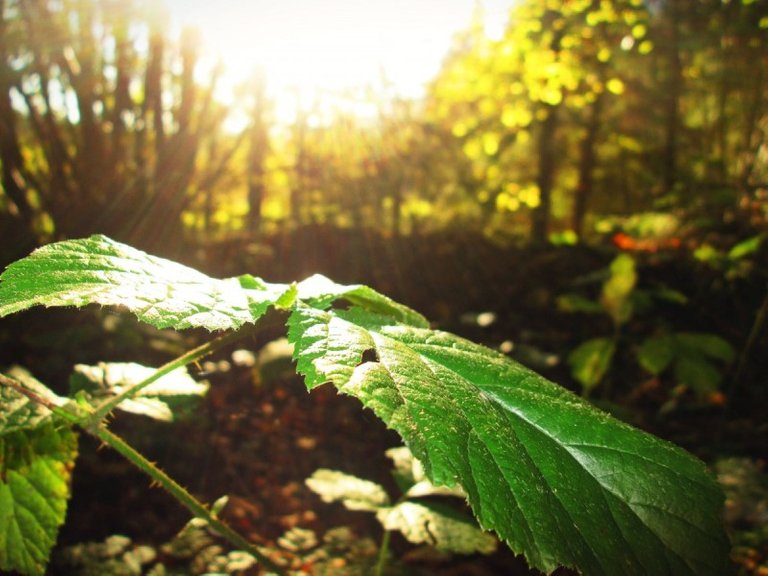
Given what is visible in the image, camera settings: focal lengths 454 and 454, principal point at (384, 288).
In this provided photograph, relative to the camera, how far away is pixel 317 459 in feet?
8.30

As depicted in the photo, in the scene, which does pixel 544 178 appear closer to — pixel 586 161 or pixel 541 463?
pixel 586 161

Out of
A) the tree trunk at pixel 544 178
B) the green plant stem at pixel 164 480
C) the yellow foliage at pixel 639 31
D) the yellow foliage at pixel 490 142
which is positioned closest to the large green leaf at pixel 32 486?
the green plant stem at pixel 164 480

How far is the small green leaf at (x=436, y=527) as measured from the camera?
1.14 m

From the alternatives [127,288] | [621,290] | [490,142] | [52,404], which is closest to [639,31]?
[490,142]

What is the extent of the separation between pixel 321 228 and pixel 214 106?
1.82m

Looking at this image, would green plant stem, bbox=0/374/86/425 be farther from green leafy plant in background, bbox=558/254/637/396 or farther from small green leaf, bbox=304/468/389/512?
green leafy plant in background, bbox=558/254/637/396

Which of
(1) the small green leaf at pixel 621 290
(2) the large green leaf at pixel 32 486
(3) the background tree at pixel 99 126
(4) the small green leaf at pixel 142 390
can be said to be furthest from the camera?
(3) the background tree at pixel 99 126

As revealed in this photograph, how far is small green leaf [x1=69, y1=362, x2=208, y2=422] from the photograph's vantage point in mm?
942

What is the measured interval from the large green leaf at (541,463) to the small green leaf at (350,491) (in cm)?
87

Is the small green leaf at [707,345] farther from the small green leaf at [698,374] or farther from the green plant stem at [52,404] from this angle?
the green plant stem at [52,404]

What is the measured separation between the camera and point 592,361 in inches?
85.4

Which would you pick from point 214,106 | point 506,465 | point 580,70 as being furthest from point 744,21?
point 506,465

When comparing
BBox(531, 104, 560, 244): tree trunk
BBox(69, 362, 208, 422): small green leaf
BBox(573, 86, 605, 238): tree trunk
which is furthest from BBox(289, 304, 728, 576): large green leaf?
BBox(573, 86, 605, 238): tree trunk

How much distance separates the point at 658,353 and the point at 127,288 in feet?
7.71
